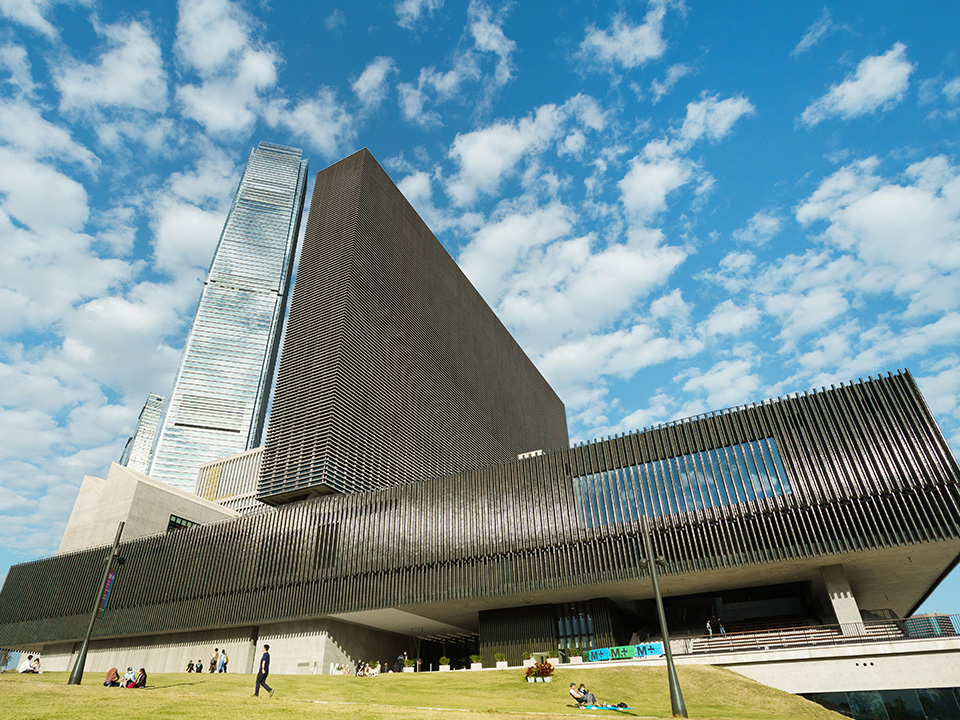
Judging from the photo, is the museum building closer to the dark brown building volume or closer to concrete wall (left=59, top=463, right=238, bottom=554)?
the dark brown building volume

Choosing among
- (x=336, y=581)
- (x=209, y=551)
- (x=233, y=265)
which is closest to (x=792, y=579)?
(x=336, y=581)

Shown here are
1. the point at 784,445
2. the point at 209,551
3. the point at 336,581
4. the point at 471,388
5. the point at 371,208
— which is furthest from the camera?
the point at 471,388

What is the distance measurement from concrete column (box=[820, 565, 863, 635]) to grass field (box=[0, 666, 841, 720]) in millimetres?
7065

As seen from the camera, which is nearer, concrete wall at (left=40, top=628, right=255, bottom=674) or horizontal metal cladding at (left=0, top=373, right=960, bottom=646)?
horizontal metal cladding at (left=0, top=373, right=960, bottom=646)

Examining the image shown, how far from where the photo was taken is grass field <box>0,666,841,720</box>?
13.9m

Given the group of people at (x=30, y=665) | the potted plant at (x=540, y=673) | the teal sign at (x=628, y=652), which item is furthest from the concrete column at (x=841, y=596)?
the group of people at (x=30, y=665)

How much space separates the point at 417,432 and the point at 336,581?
53.9 ft

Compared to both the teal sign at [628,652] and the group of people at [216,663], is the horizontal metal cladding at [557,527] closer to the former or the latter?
the group of people at [216,663]

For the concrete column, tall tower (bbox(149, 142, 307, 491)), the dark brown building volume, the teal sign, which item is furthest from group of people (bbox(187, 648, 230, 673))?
tall tower (bbox(149, 142, 307, 491))

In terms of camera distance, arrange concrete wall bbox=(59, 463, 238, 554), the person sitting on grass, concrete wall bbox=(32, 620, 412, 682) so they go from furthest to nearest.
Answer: concrete wall bbox=(59, 463, 238, 554)
concrete wall bbox=(32, 620, 412, 682)
the person sitting on grass

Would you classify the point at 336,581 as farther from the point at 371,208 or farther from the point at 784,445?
the point at 371,208

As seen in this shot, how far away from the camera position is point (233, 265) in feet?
638

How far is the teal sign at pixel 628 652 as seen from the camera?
2814cm

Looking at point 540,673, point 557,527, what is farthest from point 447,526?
point 540,673
